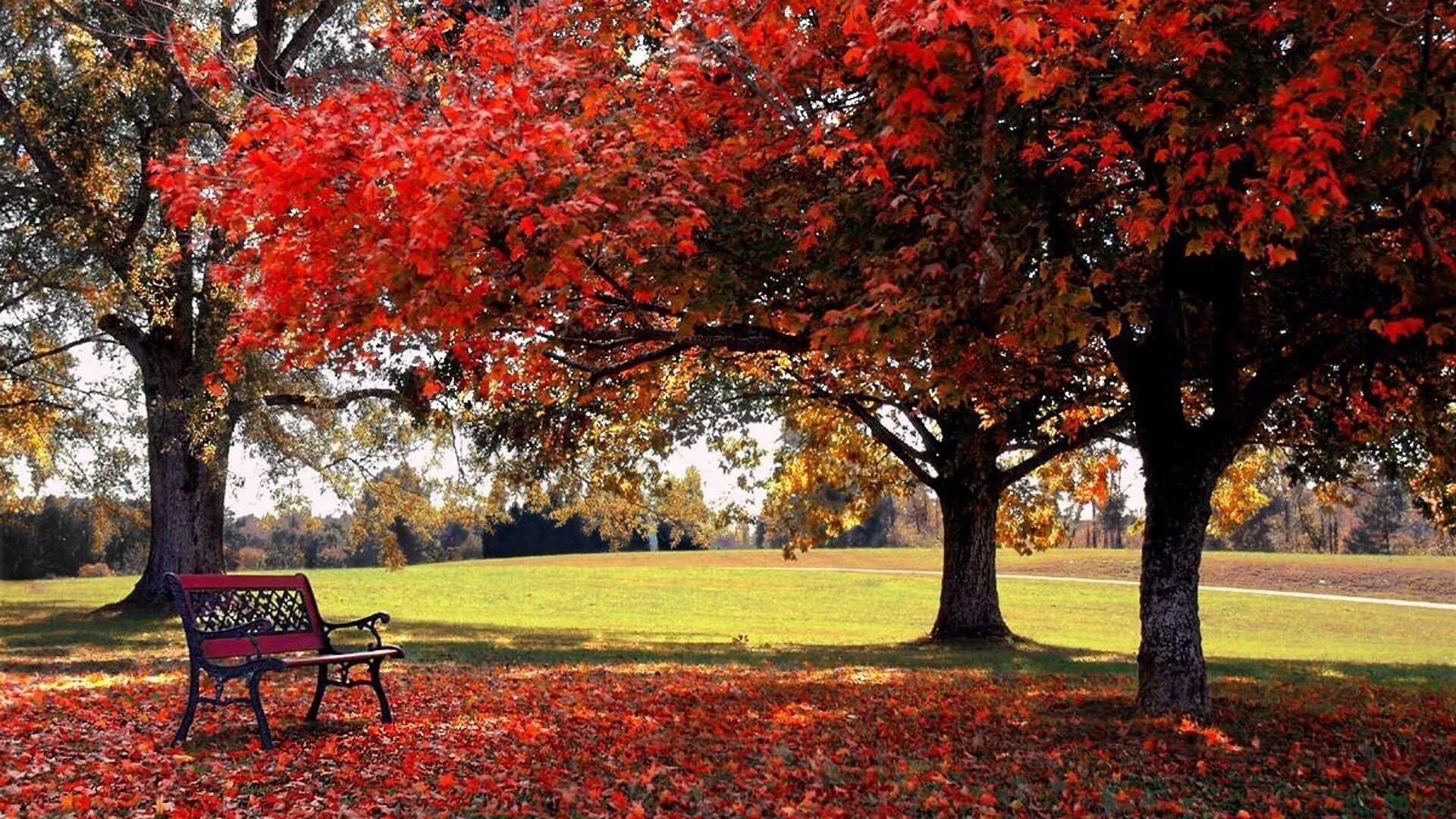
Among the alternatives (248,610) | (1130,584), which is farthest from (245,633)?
(1130,584)

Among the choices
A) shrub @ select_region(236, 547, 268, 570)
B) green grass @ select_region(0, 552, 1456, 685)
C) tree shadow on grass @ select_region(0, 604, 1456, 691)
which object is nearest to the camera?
tree shadow on grass @ select_region(0, 604, 1456, 691)

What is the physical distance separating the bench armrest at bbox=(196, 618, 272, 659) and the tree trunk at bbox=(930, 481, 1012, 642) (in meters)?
13.2

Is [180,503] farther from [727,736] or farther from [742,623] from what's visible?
A: [727,736]

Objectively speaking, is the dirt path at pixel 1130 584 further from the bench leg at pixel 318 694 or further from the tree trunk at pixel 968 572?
the bench leg at pixel 318 694

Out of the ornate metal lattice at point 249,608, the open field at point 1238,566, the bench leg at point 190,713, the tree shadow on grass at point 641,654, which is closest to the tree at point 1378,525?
the open field at point 1238,566

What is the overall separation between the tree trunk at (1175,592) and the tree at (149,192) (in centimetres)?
1261

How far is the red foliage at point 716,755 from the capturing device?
7.43m

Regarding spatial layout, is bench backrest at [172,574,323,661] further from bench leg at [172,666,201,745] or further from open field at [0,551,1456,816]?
open field at [0,551,1456,816]

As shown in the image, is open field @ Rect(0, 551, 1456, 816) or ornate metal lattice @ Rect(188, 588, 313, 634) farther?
ornate metal lattice @ Rect(188, 588, 313, 634)

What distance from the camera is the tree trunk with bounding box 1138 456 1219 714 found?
34.8ft

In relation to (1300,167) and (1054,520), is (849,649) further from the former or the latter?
(1300,167)

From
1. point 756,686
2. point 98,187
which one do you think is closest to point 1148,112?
point 756,686

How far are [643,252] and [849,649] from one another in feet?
41.6

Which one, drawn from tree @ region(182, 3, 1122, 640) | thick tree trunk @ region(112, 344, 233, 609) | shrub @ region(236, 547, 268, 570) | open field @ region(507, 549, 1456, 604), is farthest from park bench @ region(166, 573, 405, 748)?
shrub @ region(236, 547, 268, 570)
